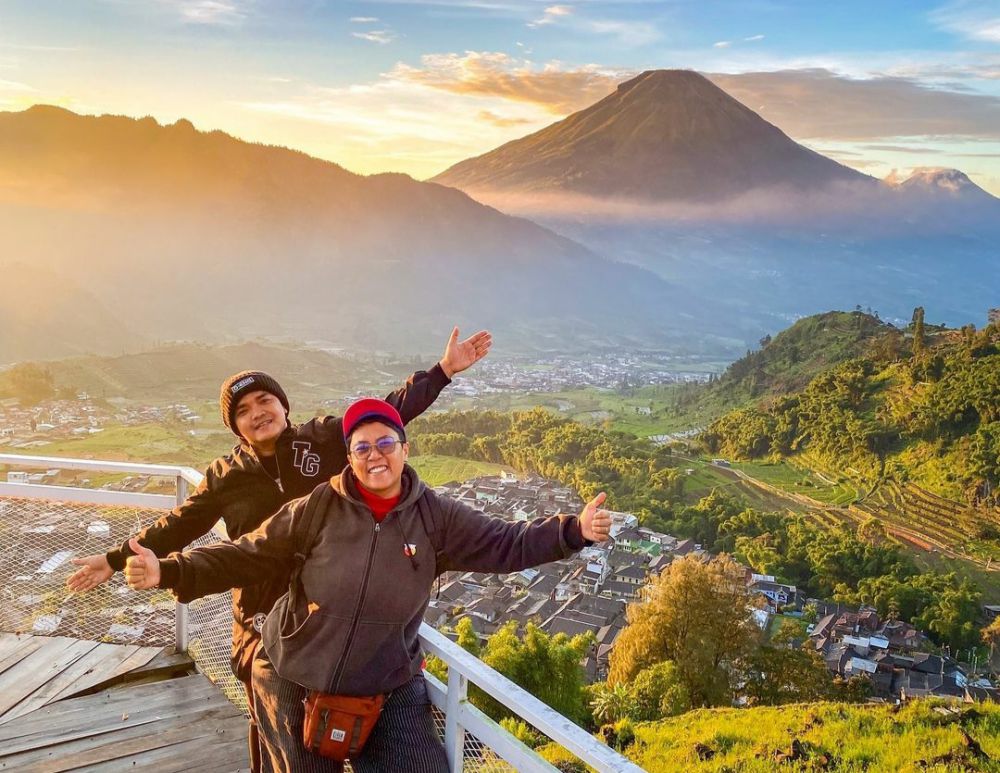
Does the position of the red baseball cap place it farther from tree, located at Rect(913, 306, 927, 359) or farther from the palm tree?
tree, located at Rect(913, 306, 927, 359)

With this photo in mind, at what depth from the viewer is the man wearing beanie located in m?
2.06

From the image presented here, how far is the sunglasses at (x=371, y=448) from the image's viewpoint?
171 cm

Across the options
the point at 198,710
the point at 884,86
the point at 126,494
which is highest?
the point at 884,86

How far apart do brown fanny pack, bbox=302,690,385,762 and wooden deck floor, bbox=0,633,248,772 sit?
810 millimetres

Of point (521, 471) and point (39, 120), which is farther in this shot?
point (39, 120)

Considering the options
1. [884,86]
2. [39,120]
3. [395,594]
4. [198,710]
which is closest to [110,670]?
[198,710]

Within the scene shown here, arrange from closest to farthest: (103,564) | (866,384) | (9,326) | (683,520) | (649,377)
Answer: (103,564) → (683,520) → (866,384) → (9,326) → (649,377)

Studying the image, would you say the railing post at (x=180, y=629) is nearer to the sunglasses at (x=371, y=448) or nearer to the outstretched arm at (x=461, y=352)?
the outstretched arm at (x=461, y=352)

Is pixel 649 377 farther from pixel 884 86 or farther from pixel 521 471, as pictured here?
pixel 884 86

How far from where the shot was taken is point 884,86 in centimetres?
16250

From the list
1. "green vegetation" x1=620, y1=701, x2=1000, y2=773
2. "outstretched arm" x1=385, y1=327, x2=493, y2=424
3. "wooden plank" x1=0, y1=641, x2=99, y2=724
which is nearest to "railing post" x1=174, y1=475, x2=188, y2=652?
"wooden plank" x1=0, y1=641, x2=99, y2=724

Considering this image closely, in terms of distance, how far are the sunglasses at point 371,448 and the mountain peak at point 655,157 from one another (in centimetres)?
15757

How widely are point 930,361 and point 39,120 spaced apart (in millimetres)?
97396

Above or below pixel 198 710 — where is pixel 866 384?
below
